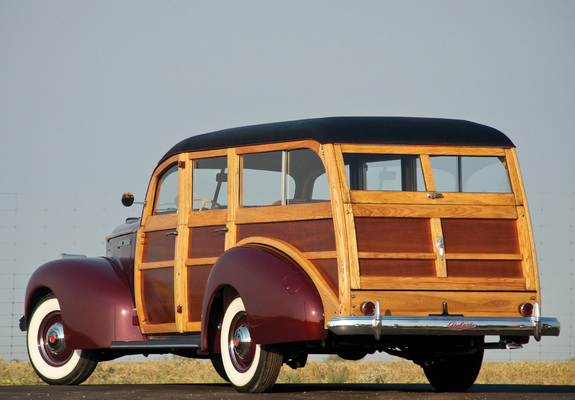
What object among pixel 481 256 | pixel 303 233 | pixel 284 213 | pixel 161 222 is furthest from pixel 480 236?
pixel 161 222

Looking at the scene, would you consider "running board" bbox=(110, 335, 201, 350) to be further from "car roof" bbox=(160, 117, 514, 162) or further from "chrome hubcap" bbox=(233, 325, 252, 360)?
"car roof" bbox=(160, 117, 514, 162)

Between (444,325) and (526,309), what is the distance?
909 millimetres

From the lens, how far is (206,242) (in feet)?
28.5

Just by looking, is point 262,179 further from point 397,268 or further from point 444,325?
point 444,325

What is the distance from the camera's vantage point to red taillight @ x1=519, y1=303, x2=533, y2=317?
7617mm

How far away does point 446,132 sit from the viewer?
796cm

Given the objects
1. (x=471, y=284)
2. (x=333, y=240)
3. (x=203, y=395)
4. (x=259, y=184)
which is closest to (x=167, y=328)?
(x=203, y=395)

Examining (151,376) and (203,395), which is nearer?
(203,395)

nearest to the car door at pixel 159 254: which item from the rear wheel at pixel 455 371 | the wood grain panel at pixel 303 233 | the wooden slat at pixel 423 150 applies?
the wood grain panel at pixel 303 233

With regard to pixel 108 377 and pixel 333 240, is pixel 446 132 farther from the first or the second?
pixel 108 377

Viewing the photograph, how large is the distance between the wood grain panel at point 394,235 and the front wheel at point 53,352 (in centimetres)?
398

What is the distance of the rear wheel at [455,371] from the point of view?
870 centimetres

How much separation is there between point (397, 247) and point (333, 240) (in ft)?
1.79

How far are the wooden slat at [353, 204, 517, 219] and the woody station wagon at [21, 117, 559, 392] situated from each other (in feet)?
0.04
